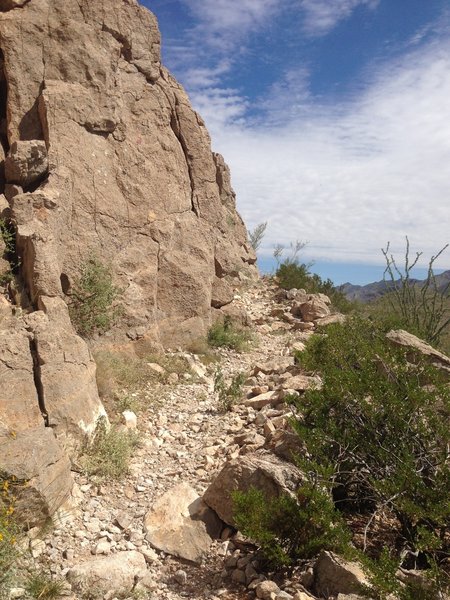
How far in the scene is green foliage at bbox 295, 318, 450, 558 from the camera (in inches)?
136

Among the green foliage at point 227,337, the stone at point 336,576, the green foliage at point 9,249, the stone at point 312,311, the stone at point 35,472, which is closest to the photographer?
the stone at point 336,576

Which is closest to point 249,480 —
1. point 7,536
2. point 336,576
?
point 336,576

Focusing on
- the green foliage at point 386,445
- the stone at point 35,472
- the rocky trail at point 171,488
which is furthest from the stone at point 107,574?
the green foliage at point 386,445

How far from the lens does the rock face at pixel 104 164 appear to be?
24.3ft

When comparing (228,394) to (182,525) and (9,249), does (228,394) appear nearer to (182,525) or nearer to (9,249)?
(182,525)

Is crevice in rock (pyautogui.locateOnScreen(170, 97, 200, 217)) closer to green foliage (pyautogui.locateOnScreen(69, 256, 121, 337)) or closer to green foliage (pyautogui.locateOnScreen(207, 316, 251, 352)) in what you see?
green foliage (pyautogui.locateOnScreen(207, 316, 251, 352))

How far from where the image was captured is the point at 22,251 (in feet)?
Result: 21.6

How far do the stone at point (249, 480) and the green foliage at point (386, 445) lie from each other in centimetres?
28

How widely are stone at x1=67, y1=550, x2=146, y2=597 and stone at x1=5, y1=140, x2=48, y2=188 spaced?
5809mm

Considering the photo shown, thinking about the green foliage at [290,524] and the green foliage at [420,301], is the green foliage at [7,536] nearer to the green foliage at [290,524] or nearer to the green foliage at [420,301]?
the green foliage at [290,524]

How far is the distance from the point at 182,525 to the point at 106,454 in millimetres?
1324

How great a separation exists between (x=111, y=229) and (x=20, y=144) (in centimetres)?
195

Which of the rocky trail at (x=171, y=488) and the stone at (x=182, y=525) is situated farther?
the stone at (x=182, y=525)

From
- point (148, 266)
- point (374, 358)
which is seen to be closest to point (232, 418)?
point (374, 358)
